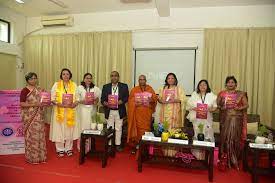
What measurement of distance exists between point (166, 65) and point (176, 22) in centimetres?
97

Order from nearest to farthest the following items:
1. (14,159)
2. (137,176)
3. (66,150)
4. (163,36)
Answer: (137,176) < (14,159) < (66,150) < (163,36)

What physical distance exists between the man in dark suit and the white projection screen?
1.15 meters

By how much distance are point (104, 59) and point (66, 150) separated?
7.91ft

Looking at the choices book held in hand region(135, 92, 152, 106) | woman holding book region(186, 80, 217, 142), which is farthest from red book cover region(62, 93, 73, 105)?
woman holding book region(186, 80, 217, 142)

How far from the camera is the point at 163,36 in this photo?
17.8 ft

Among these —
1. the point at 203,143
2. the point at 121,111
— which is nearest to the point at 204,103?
the point at 203,143

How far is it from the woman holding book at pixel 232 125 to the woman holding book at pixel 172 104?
0.72 m

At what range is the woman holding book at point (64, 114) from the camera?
4.00 metres

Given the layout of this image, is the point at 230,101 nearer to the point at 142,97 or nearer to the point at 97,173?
the point at 142,97

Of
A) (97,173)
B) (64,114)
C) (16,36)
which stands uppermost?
(16,36)

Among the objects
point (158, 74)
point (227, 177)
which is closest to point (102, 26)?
point (158, 74)

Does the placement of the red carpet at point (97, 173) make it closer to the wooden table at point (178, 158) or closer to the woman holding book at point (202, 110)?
the wooden table at point (178, 158)

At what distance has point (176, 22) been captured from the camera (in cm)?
531

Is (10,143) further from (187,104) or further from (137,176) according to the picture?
(187,104)
